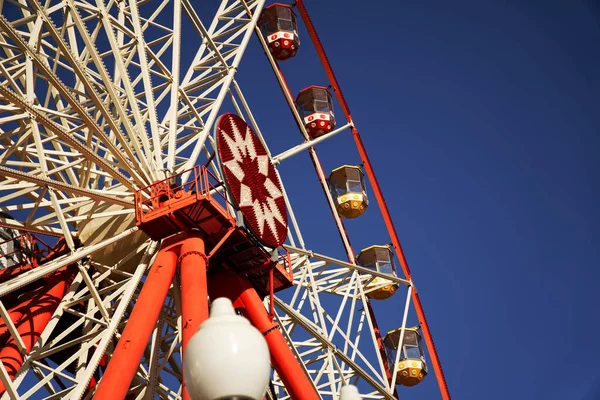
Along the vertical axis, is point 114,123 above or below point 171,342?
above

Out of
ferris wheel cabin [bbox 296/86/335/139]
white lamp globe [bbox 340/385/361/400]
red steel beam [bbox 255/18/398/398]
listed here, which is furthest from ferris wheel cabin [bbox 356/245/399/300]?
white lamp globe [bbox 340/385/361/400]

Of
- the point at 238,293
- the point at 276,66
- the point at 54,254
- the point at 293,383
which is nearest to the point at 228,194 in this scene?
the point at 238,293

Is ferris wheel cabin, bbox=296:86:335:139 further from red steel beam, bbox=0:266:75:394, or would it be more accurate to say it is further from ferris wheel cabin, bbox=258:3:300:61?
red steel beam, bbox=0:266:75:394

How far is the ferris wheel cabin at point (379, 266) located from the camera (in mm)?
24422

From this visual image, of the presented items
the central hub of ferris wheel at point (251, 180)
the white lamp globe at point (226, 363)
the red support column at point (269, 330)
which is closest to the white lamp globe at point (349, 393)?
the white lamp globe at point (226, 363)

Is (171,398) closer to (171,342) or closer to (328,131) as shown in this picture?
(171,342)

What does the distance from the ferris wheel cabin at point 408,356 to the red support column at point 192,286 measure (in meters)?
10.9

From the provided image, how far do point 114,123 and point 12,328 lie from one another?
11.7ft

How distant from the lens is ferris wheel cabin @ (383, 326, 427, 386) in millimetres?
23688

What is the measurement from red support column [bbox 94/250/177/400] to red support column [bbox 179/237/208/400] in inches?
10.2

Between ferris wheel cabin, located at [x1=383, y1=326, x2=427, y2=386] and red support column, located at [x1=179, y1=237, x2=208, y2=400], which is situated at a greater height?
red support column, located at [x1=179, y1=237, x2=208, y2=400]

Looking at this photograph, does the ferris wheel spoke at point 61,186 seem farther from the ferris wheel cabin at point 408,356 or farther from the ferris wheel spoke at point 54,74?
the ferris wheel cabin at point 408,356

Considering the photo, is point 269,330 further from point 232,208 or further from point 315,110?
point 315,110

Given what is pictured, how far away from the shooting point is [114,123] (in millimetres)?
14805
